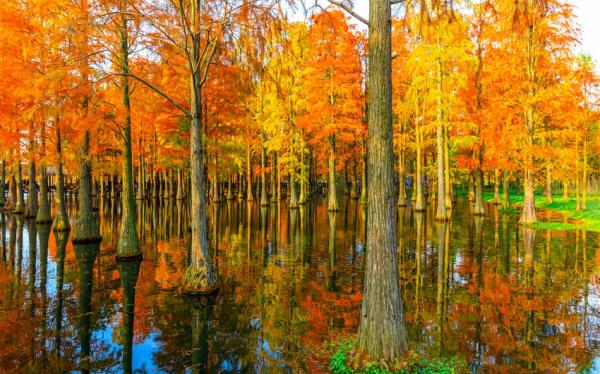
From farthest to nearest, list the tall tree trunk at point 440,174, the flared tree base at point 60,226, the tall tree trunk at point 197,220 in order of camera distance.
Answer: the tall tree trunk at point 440,174
the flared tree base at point 60,226
the tall tree trunk at point 197,220

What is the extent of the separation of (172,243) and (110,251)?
9.93ft

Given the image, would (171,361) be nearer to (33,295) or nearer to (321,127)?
(33,295)

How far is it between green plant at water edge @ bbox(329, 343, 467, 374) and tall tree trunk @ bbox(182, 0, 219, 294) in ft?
17.6

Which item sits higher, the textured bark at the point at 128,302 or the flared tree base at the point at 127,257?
the flared tree base at the point at 127,257

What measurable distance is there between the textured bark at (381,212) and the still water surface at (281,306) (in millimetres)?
1330

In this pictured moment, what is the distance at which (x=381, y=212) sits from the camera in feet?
20.2

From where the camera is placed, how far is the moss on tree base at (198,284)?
10.8 metres

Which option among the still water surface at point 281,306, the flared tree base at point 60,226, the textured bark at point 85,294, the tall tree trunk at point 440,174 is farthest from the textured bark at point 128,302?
the tall tree trunk at point 440,174

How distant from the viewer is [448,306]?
31.0ft

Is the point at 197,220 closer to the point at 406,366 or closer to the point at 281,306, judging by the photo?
the point at 281,306

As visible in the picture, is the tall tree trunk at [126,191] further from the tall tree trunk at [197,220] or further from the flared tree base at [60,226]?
the flared tree base at [60,226]

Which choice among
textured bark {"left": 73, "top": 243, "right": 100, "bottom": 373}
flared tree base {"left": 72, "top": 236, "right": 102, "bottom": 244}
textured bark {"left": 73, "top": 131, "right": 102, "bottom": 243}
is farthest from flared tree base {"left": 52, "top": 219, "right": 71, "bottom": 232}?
textured bark {"left": 73, "top": 243, "right": 100, "bottom": 373}

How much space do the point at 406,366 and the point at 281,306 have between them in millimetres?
4358

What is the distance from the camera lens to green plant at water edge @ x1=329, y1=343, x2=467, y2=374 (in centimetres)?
586
